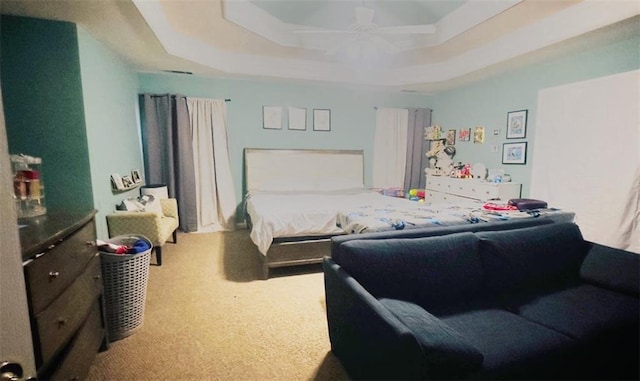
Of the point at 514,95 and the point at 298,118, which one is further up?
the point at 514,95

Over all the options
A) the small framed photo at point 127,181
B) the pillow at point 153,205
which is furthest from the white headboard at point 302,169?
the small framed photo at point 127,181

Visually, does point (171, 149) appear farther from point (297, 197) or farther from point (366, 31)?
point (366, 31)

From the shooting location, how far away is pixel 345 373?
172cm

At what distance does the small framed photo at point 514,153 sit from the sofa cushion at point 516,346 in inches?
126

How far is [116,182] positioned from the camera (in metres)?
3.12

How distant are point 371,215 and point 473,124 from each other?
3.31 m

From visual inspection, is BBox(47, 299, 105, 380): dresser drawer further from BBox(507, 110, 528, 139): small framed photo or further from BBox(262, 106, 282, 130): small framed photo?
BBox(507, 110, 528, 139): small framed photo

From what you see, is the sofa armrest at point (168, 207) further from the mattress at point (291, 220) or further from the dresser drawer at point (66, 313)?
the dresser drawer at point (66, 313)

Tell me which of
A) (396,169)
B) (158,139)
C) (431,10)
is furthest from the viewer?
(396,169)

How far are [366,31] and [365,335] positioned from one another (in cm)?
270

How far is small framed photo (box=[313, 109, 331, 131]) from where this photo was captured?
518 centimetres

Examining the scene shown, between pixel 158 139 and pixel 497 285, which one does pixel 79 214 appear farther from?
pixel 158 139

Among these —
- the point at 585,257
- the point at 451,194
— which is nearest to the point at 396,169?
the point at 451,194

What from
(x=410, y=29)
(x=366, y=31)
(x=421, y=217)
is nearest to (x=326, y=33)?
(x=366, y=31)
